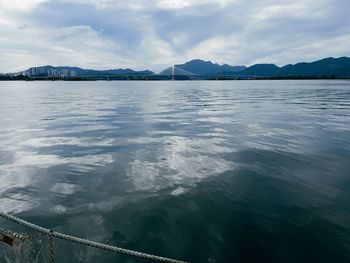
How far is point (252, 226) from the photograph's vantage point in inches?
385

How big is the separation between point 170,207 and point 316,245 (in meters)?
5.10

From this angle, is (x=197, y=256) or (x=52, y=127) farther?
(x=52, y=127)

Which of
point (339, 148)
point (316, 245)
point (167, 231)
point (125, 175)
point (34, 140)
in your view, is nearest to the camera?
point (316, 245)

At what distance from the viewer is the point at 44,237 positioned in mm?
9109

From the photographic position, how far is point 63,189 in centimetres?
1291

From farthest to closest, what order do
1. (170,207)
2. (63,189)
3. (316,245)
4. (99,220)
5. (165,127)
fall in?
(165,127) < (63,189) < (170,207) < (99,220) < (316,245)

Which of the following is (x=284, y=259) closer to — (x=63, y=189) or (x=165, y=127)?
(x=63, y=189)

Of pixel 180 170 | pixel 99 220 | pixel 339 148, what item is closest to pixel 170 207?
pixel 99 220

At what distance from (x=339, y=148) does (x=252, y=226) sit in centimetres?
1283

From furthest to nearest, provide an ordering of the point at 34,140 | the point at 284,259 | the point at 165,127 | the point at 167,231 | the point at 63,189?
the point at 165,127 < the point at 34,140 < the point at 63,189 < the point at 167,231 < the point at 284,259

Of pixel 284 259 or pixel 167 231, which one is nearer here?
pixel 284 259

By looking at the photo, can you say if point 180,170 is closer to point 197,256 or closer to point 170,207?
point 170,207

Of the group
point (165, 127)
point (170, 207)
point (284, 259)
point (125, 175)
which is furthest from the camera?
point (165, 127)

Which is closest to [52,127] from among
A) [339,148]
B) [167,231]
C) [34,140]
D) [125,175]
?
[34,140]
